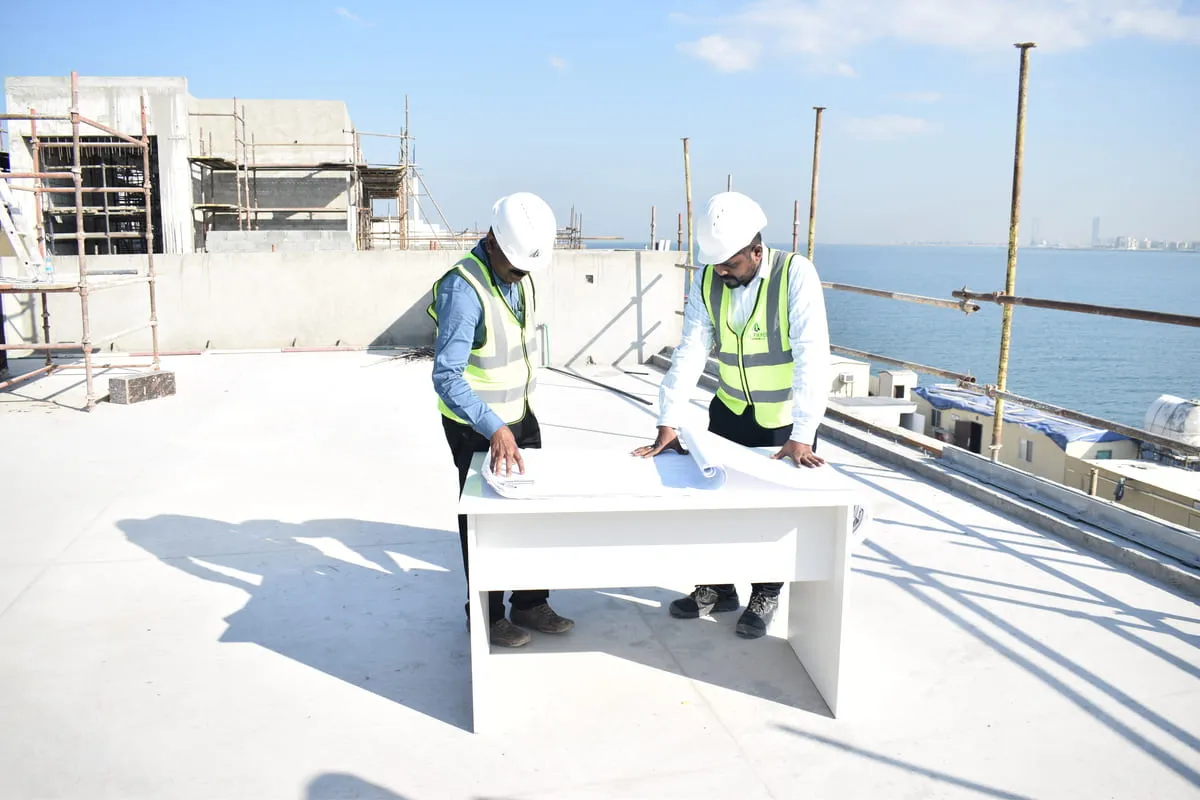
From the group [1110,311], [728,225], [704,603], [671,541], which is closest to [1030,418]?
[1110,311]

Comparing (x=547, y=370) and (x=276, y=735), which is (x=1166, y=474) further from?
(x=276, y=735)

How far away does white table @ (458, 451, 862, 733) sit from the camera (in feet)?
8.70

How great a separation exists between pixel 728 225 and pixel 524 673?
1668 mm

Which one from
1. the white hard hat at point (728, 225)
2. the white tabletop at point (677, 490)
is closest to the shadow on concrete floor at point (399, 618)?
the white tabletop at point (677, 490)

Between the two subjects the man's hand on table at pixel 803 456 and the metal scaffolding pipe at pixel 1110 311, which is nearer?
the man's hand on table at pixel 803 456

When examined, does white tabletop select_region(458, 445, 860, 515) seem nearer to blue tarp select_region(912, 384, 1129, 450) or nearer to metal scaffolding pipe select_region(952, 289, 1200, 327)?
metal scaffolding pipe select_region(952, 289, 1200, 327)

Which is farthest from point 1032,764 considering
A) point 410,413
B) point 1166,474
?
point 1166,474

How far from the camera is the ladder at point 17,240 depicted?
26.1 feet

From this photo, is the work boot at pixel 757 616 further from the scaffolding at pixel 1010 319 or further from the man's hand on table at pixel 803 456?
the scaffolding at pixel 1010 319

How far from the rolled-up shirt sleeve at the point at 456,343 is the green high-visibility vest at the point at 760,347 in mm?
899

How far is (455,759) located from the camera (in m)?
2.57

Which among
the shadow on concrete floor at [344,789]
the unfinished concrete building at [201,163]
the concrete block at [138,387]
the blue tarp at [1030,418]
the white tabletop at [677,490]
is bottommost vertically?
the blue tarp at [1030,418]

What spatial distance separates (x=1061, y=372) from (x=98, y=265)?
5302 cm

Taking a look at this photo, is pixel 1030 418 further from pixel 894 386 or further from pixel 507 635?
pixel 507 635
